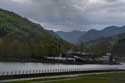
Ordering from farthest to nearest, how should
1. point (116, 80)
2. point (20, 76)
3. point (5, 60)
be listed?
1. point (5, 60)
2. point (20, 76)
3. point (116, 80)

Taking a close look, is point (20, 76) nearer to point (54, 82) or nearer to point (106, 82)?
point (54, 82)

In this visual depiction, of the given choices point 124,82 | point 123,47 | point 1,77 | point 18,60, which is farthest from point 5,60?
point 124,82

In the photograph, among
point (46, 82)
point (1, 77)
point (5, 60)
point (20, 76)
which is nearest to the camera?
point (46, 82)

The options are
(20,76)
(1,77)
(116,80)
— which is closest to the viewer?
(116,80)

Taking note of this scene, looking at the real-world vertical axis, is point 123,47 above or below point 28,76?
above

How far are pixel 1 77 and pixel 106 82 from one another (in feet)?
75.1

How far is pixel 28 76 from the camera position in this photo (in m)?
74.1

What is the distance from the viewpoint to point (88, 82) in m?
59.8

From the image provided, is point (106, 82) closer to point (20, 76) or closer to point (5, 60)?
point (20, 76)

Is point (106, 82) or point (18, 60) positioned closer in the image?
point (106, 82)

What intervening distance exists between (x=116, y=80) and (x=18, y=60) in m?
162

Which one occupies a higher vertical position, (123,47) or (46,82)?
(123,47)

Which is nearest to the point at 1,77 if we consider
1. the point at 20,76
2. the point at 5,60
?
the point at 20,76

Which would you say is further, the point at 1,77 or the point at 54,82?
the point at 1,77
